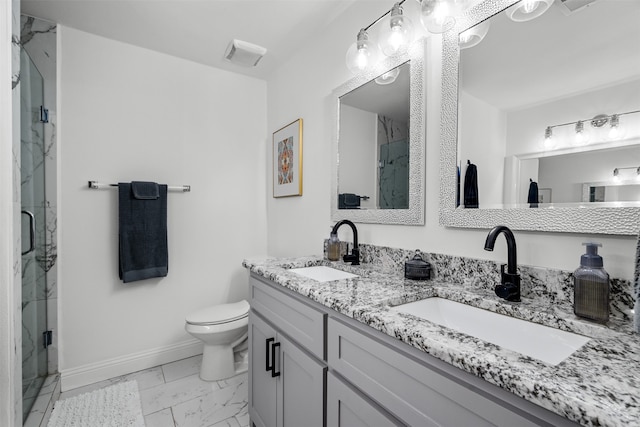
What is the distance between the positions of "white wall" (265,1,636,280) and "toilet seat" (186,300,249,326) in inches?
21.7

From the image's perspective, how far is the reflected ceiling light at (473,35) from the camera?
3.64 ft

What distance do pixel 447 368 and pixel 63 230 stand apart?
7.80 ft

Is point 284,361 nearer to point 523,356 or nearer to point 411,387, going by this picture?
point 411,387

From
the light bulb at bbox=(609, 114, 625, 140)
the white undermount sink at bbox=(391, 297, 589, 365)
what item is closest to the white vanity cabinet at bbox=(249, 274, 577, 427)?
the white undermount sink at bbox=(391, 297, 589, 365)

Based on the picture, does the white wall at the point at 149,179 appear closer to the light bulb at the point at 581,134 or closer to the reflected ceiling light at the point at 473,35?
the reflected ceiling light at the point at 473,35

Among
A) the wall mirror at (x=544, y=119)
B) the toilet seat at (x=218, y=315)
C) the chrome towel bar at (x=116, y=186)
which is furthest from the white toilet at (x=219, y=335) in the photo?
the wall mirror at (x=544, y=119)

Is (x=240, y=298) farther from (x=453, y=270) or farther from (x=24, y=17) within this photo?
(x=24, y=17)

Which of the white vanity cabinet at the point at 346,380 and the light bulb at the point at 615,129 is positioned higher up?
the light bulb at the point at 615,129

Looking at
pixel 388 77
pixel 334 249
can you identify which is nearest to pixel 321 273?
pixel 334 249

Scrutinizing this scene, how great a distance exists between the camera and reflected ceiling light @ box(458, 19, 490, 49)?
1109mm

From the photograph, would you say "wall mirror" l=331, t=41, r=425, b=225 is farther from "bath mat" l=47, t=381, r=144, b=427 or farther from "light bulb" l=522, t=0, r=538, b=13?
"bath mat" l=47, t=381, r=144, b=427

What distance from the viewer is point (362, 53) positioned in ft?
4.86

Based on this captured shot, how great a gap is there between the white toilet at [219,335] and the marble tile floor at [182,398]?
71 millimetres

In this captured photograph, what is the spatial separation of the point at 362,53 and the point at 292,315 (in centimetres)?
127
